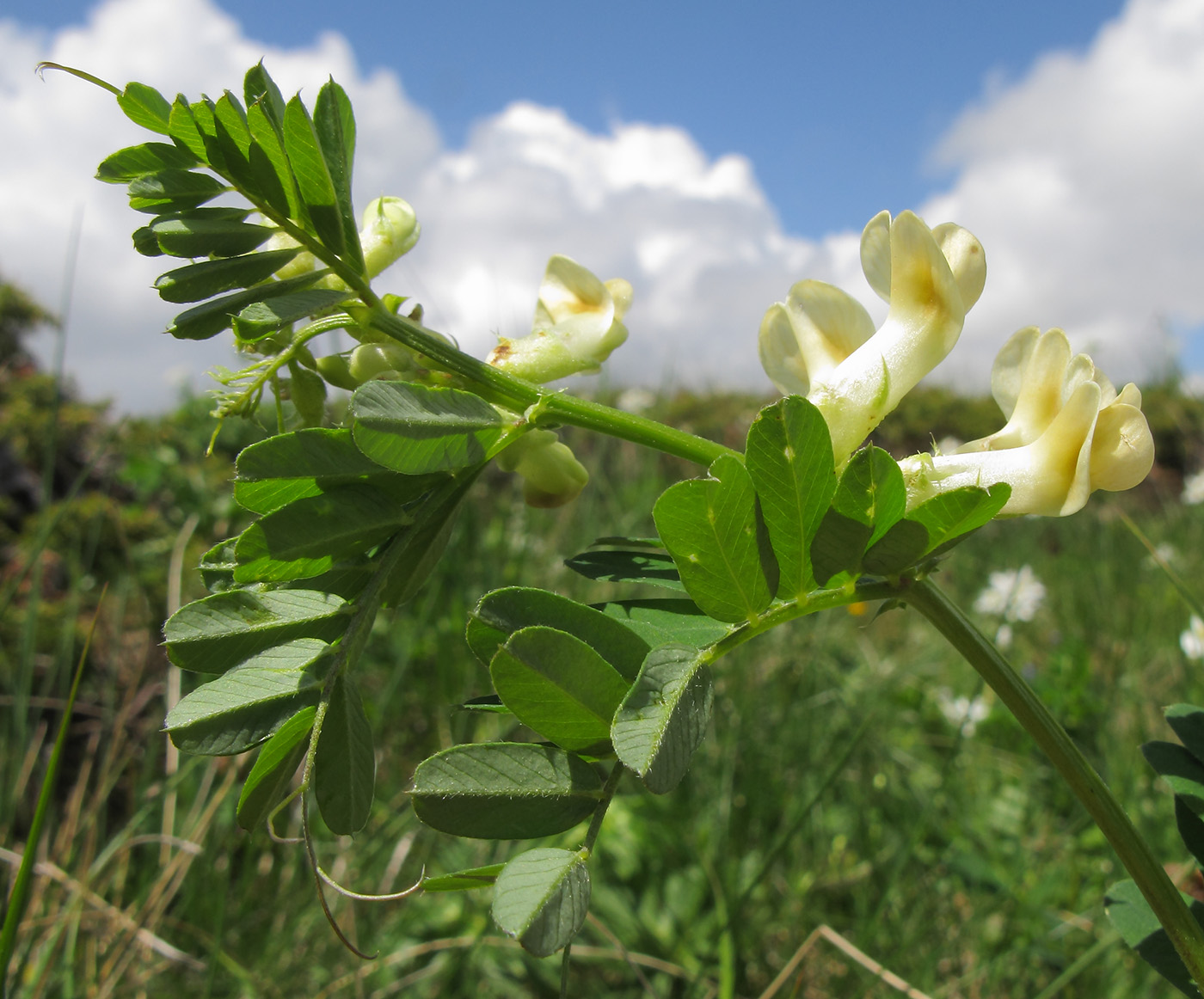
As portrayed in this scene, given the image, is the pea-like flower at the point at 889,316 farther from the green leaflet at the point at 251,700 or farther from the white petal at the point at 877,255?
the green leaflet at the point at 251,700

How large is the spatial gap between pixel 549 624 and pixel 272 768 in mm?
189

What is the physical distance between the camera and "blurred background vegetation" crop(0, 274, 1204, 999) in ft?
4.51

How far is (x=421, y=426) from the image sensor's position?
49cm

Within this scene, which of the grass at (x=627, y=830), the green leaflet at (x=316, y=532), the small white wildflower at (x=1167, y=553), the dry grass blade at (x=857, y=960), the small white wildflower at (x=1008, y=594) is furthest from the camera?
the small white wildflower at (x=1167, y=553)

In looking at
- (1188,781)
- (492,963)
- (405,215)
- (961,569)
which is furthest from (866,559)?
(961,569)

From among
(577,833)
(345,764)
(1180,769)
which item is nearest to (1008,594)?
(577,833)

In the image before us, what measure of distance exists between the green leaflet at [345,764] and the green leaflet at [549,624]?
8 centimetres

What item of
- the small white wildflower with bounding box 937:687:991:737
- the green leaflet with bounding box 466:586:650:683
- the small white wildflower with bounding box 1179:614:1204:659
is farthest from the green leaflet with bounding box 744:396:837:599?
the small white wildflower with bounding box 937:687:991:737

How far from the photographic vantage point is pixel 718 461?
0.48 m

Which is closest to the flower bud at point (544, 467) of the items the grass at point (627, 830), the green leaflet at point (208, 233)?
the green leaflet at point (208, 233)

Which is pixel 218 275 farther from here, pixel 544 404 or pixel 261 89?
pixel 544 404

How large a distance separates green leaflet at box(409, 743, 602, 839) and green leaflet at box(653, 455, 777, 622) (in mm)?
130

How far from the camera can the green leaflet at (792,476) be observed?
488 mm

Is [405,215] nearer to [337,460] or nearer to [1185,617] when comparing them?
[337,460]
